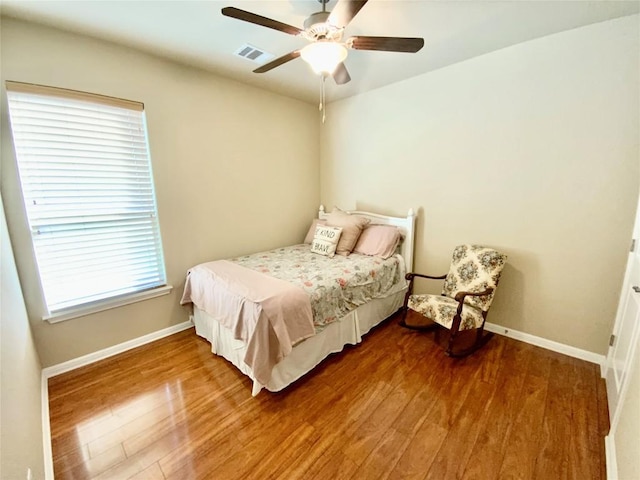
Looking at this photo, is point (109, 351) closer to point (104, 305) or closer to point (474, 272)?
point (104, 305)

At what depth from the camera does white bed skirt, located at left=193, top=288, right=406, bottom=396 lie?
2.00 meters

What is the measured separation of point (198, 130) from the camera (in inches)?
107

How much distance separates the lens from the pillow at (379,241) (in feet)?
9.76

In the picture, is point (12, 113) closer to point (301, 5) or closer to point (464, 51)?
point (301, 5)

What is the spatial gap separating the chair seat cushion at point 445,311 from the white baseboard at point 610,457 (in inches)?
36.9

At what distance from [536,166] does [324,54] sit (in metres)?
1.99

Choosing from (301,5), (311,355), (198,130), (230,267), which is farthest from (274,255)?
(301,5)

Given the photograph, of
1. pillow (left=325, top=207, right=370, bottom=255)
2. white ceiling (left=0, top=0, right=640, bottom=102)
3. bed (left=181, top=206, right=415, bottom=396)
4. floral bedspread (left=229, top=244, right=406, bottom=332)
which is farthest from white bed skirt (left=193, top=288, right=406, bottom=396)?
white ceiling (left=0, top=0, right=640, bottom=102)

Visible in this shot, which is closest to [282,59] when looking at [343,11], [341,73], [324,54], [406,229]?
[324,54]

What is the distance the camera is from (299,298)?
79.4 inches

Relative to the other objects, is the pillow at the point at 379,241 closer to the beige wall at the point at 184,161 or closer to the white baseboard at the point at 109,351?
the beige wall at the point at 184,161

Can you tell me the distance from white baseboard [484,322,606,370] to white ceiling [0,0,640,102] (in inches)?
98.9

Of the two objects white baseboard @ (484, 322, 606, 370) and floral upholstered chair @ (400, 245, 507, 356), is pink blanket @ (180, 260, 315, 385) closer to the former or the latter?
floral upholstered chair @ (400, 245, 507, 356)

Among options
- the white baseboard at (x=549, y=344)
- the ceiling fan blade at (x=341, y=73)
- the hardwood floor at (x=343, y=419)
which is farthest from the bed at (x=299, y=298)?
the ceiling fan blade at (x=341, y=73)
